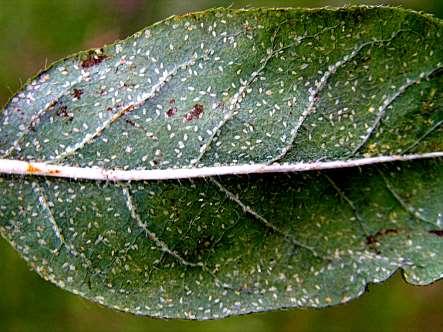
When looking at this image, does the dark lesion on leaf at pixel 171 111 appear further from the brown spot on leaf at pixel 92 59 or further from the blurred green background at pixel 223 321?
the blurred green background at pixel 223 321

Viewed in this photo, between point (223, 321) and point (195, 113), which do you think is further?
point (223, 321)

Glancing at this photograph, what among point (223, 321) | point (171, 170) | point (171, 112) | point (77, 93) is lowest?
point (223, 321)

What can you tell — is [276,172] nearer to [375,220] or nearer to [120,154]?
[375,220]

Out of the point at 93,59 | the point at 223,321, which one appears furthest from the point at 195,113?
the point at 223,321

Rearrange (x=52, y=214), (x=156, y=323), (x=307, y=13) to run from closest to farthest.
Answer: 1. (x=307, y=13)
2. (x=52, y=214)
3. (x=156, y=323)

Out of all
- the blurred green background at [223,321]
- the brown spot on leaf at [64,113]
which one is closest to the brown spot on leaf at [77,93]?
the brown spot on leaf at [64,113]

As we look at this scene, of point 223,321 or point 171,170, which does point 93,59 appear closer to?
point 171,170

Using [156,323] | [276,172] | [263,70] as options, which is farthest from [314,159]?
[156,323]
